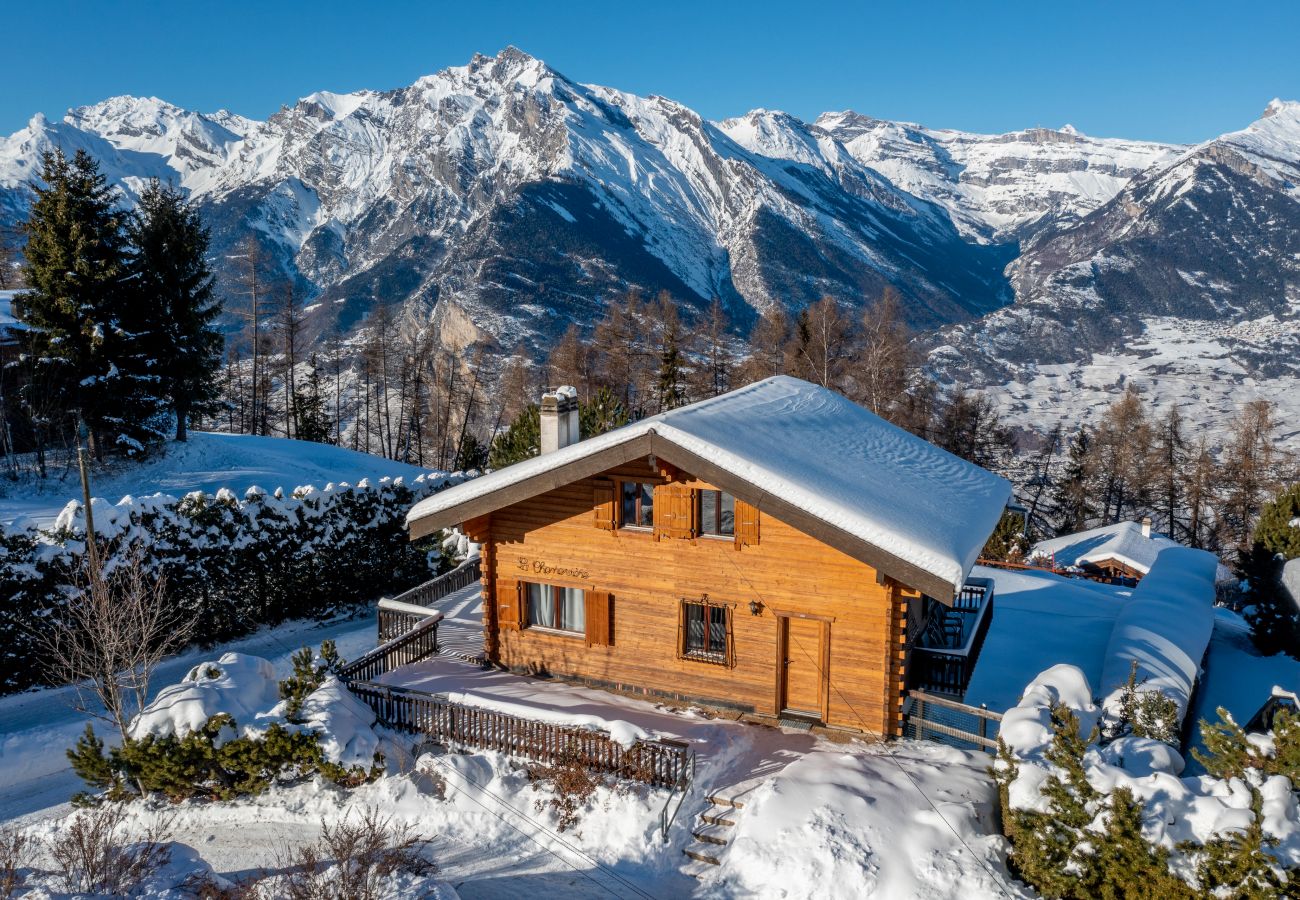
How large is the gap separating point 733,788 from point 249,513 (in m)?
17.1

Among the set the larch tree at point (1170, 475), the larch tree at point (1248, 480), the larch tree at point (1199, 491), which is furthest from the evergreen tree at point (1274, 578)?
the larch tree at point (1170, 475)

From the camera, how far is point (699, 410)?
16359 millimetres

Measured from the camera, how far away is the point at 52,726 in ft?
59.1

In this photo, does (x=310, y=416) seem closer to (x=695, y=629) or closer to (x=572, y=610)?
(x=572, y=610)

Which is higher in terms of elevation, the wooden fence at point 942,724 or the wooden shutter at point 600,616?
the wooden shutter at point 600,616

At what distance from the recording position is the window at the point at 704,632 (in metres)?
15.7

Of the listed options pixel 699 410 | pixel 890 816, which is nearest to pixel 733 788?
pixel 890 816

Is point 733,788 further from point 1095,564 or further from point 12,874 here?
point 1095,564

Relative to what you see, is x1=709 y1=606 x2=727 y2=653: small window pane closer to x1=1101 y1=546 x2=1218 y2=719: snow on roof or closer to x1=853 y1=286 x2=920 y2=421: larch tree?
x1=1101 y1=546 x2=1218 y2=719: snow on roof

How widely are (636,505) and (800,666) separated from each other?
14.8 feet

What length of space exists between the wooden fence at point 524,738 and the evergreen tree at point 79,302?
2224 centimetres

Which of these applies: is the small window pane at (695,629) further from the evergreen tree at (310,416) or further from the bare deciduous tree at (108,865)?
the evergreen tree at (310,416)

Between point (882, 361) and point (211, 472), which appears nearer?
point (211, 472)

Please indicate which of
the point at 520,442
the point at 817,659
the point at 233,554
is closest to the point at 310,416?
the point at 520,442
